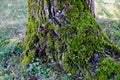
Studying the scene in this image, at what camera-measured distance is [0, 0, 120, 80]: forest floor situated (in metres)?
4.54

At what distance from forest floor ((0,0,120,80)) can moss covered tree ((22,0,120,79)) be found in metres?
0.22

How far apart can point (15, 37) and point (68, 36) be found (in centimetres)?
244

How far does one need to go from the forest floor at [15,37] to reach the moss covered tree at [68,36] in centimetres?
22

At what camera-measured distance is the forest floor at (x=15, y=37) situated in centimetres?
454

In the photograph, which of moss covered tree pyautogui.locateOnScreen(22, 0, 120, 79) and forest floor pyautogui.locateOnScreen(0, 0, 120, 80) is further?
forest floor pyautogui.locateOnScreen(0, 0, 120, 80)

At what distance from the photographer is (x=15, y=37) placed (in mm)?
6582

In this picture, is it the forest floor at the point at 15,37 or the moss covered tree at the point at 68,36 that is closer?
the moss covered tree at the point at 68,36

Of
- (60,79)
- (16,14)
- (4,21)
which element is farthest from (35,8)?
(16,14)

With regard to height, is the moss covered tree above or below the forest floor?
above

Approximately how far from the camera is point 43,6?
4.60 m

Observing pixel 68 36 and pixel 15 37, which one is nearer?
pixel 68 36

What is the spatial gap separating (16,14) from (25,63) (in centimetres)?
427

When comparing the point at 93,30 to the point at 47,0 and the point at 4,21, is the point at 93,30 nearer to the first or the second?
the point at 47,0

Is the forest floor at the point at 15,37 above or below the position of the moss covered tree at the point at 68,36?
below
